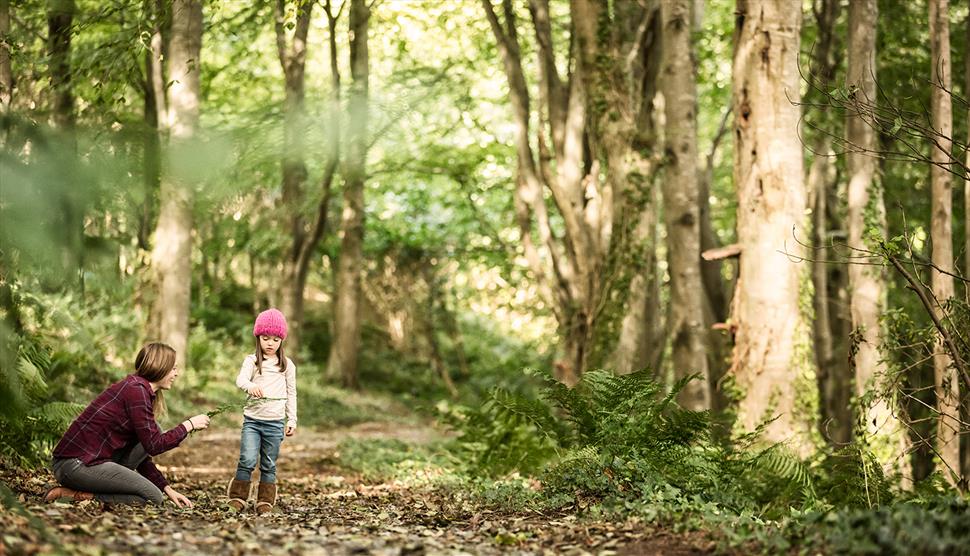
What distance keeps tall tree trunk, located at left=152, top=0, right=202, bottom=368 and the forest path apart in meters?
5.64

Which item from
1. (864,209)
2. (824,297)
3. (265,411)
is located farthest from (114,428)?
(824,297)

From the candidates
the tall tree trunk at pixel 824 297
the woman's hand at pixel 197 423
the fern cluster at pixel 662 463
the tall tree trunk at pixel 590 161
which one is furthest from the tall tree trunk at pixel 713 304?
the woman's hand at pixel 197 423

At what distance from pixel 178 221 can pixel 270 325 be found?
716cm

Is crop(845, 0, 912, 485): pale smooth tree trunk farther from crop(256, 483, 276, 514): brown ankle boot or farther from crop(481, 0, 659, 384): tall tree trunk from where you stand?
crop(256, 483, 276, 514): brown ankle boot

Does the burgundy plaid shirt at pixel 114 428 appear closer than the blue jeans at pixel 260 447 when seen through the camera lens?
Yes

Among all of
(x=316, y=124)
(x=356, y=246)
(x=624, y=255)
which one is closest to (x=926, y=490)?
(x=624, y=255)

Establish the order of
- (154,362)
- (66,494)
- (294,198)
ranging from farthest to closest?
1. (294,198)
2. (154,362)
3. (66,494)

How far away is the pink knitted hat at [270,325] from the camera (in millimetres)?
A: 7062

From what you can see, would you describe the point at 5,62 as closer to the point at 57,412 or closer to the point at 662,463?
the point at 57,412

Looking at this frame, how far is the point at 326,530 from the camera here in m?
5.82

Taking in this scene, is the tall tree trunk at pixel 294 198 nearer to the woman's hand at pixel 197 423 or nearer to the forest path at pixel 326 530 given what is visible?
the forest path at pixel 326 530

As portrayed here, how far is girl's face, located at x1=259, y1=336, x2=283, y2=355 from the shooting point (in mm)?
7184

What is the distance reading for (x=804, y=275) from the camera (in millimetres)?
9359

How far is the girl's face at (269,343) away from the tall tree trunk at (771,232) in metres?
4.56
